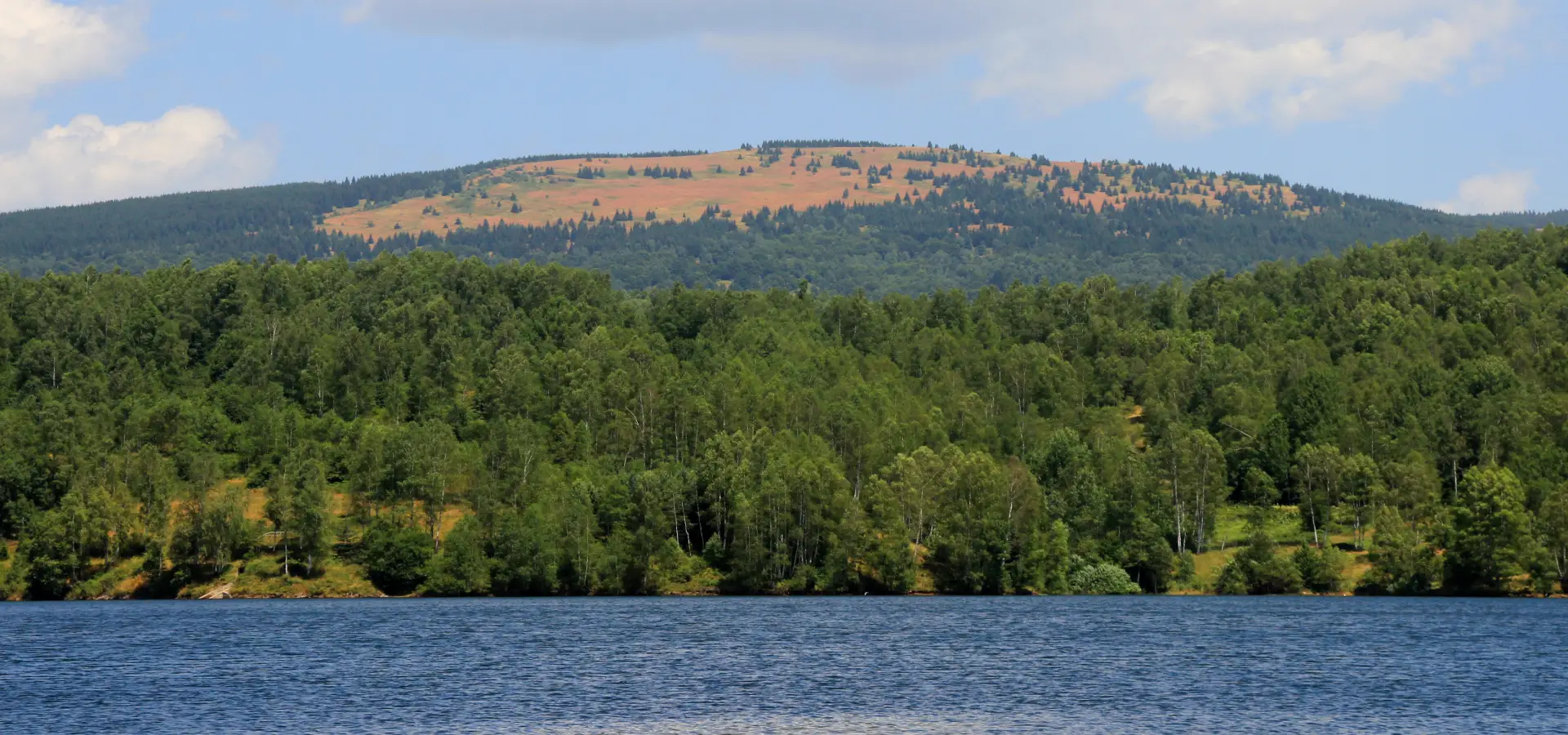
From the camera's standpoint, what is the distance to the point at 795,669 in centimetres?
9244

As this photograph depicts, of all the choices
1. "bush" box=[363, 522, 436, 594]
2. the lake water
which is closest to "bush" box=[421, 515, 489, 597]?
"bush" box=[363, 522, 436, 594]

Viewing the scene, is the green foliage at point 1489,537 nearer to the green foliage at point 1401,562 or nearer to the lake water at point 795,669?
the green foliage at point 1401,562

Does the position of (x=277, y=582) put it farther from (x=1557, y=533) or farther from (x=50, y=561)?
(x=1557, y=533)

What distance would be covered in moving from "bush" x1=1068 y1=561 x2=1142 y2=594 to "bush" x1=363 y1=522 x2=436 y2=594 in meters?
67.1

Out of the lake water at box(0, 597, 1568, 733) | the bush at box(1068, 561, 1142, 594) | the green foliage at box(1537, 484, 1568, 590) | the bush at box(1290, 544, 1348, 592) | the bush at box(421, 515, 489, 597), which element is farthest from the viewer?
the bush at box(1068, 561, 1142, 594)

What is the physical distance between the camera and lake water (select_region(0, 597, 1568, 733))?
73.6 m

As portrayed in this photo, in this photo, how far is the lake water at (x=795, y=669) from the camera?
242 ft

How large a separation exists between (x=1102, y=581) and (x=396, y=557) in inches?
2880

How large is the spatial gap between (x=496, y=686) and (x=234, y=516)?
87.4m

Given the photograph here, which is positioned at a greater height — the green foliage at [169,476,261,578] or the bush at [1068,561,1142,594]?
the green foliage at [169,476,261,578]

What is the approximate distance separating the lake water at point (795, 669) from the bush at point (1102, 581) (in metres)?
20.1

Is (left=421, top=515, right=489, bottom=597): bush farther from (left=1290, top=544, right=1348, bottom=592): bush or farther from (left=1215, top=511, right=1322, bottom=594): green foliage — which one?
(left=1290, top=544, right=1348, bottom=592): bush

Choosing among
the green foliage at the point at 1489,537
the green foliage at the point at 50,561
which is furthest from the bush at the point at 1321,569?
the green foliage at the point at 50,561

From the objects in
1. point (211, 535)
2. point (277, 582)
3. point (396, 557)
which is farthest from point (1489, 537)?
point (211, 535)
